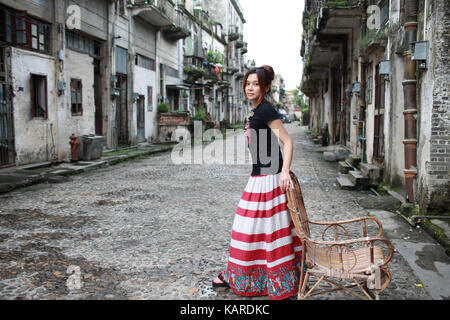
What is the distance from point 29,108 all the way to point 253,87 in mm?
9916

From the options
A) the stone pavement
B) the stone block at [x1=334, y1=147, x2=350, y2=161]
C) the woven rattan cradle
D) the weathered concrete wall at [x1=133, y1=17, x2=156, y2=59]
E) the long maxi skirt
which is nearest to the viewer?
the woven rattan cradle

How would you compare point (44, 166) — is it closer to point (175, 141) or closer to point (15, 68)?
point (15, 68)

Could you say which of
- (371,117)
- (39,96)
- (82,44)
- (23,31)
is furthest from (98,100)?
(371,117)

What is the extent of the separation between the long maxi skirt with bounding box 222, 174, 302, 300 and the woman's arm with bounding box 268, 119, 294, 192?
5.5 inches

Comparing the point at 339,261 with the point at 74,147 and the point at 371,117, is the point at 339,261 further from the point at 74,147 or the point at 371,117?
the point at 74,147

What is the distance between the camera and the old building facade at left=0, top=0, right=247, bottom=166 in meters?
10.8

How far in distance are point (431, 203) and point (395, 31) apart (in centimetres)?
360

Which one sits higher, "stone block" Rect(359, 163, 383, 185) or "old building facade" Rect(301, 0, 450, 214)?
"old building facade" Rect(301, 0, 450, 214)

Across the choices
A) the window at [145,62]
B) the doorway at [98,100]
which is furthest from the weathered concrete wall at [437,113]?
the window at [145,62]

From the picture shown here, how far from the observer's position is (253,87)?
314 cm

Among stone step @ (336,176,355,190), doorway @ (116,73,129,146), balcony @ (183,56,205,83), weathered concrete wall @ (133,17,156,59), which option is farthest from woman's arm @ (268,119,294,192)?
balcony @ (183,56,205,83)

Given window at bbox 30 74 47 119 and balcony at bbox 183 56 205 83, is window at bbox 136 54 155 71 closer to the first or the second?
balcony at bbox 183 56 205 83

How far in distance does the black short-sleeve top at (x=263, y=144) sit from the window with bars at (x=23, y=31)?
918 cm
